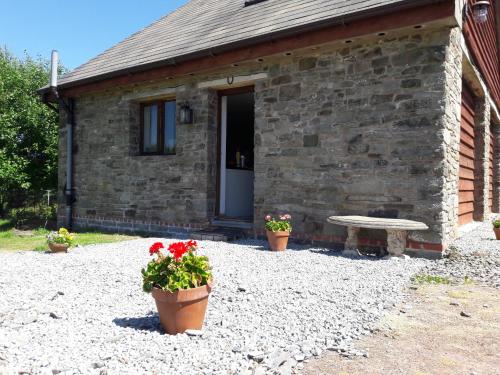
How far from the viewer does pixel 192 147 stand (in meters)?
8.12

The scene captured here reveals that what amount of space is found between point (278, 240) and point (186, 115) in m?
3.46

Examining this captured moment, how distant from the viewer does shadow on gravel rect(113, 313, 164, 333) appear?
118 inches

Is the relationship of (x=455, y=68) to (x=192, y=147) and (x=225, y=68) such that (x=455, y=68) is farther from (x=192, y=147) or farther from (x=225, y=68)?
(x=192, y=147)

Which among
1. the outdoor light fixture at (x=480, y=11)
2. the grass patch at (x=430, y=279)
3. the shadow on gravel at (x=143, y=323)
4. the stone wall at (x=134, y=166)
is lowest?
the shadow on gravel at (x=143, y=323)

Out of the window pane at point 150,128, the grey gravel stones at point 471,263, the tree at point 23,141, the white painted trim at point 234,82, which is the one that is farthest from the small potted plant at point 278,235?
the tree at point 23,141

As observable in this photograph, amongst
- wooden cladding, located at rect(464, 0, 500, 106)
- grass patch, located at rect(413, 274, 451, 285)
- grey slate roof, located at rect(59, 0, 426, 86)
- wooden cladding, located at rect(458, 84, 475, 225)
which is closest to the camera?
grass patch, located at rect(413, 274, 451, 285)

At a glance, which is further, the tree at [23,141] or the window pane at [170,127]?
the tree at [23,141]

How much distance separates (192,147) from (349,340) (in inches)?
233

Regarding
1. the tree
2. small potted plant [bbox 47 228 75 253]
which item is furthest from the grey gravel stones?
the tree

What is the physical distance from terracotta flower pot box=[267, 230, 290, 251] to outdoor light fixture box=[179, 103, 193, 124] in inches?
126

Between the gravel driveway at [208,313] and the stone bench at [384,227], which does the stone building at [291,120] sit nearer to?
the stone bench at [384,227]

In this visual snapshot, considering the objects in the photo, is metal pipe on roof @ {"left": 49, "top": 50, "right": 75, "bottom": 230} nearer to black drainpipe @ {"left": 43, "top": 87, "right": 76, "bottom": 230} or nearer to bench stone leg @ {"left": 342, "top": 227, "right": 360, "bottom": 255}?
black drainpipe @ {"left": 43, "top": 87, "right": 76, "bottom": 230}

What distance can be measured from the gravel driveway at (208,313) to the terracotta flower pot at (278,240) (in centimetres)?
45

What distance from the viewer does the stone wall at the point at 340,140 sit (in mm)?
5602
